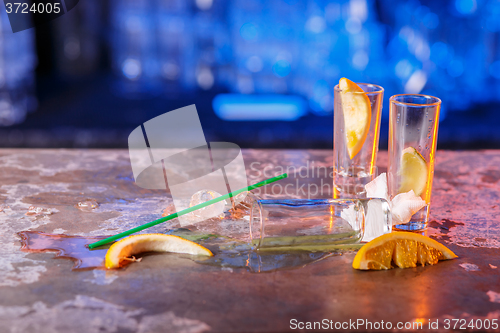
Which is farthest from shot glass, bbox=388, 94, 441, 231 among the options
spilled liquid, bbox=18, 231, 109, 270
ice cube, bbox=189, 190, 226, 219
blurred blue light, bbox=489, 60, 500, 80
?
blurred blue light, bbox=489, 60, 500, 80

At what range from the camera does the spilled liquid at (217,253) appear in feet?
2.51

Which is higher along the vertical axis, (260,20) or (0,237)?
(260,20)

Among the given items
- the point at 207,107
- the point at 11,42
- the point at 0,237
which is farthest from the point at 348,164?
the point at 11,42

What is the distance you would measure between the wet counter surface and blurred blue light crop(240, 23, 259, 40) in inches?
70.6

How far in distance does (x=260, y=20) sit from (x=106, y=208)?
6.17 feet

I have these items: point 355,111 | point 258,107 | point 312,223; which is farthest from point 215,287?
point 258,107

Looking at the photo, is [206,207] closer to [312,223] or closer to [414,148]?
[312,223]

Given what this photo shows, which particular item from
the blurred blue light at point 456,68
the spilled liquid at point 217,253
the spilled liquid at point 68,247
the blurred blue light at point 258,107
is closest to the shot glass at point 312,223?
the spilled liquid at point 217,253

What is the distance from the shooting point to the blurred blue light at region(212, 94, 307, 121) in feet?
8.61

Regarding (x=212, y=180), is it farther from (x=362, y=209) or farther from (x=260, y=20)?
(x=260, y=20)

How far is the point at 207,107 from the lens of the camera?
8.80 ft

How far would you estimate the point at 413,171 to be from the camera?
33.9 inches

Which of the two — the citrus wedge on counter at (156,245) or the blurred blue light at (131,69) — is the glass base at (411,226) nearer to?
the citrus wedge on counter at (156,245)

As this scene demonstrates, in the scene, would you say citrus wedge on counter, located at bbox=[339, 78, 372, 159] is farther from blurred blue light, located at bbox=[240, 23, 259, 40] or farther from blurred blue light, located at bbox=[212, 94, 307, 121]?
blurred blue light, located at bbox=[240, 23, 259, 40]
